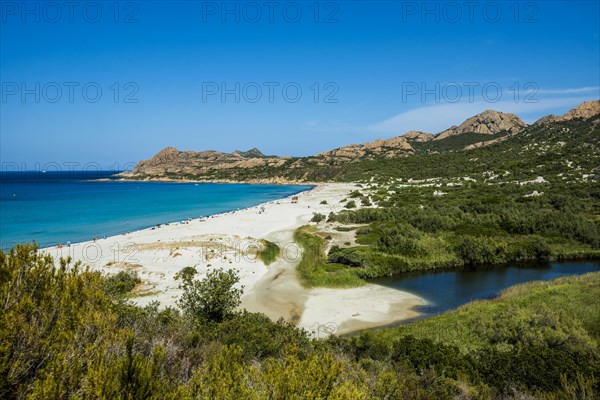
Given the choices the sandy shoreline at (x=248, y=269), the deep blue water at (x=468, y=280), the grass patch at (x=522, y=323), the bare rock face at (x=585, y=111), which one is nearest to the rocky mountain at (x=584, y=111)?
the bare rock face at (x=585, y=111)

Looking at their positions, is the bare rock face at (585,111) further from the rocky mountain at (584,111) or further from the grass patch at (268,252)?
the grass patch at (268,252)

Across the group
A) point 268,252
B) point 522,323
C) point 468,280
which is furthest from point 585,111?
point 522,323

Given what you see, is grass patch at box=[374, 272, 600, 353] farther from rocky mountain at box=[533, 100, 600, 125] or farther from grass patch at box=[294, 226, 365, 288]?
rocky mountain at box=[533, 100, 600, 125]

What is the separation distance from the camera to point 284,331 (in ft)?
48.3

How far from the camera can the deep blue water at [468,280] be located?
82.6ft

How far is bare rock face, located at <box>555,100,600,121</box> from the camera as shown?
125625 millimetres

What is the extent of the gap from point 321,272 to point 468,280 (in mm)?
12211

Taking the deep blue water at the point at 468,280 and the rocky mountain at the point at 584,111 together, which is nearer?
the deep blue water at the point at 468,280

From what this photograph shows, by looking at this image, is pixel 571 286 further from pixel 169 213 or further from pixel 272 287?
pixel 169 213

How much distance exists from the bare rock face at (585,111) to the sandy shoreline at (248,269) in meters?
129

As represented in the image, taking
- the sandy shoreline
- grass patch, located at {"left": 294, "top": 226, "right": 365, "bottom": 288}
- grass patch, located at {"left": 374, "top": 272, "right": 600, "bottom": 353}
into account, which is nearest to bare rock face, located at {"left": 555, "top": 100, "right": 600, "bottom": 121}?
the sandy shoreline

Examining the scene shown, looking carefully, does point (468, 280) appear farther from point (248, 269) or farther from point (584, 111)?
point (584, 111)

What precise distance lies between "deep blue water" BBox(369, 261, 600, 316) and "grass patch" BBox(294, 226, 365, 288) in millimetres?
2443

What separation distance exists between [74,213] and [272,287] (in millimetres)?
61340
